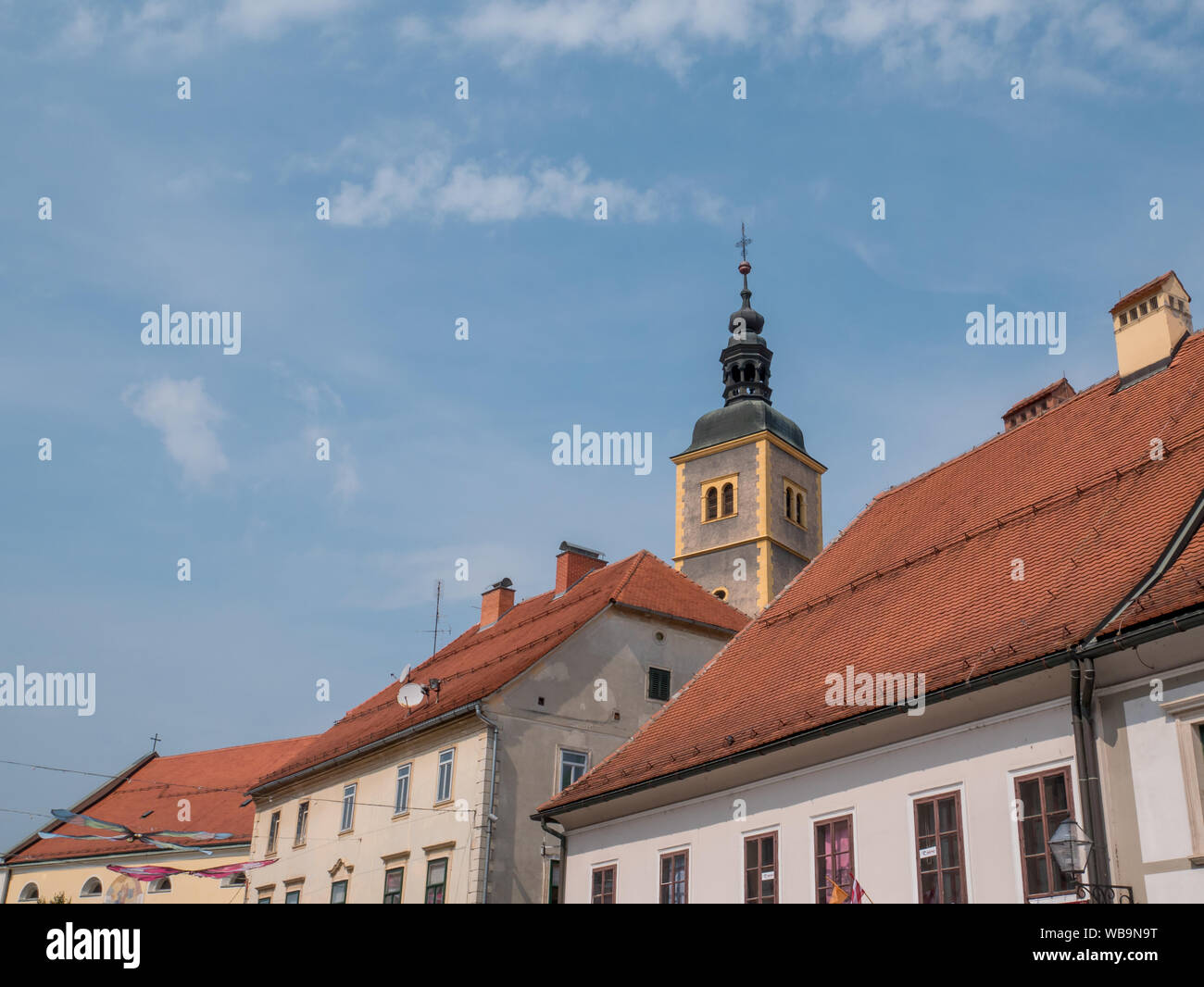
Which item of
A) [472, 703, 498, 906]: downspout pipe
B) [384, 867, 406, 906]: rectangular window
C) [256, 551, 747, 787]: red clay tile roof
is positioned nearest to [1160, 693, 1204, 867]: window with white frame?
[472, 703, 498, 906]: downspout pipe

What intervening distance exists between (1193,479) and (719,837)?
9.26 metres

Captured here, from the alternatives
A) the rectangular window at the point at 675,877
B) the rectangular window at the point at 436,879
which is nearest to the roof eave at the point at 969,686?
the rectangular window at the point at 675,877

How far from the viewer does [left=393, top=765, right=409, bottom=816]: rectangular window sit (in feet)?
99.9

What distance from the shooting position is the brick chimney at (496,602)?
39844 millimetres

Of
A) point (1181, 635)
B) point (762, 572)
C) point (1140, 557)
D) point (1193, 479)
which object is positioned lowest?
point (1181, 635)

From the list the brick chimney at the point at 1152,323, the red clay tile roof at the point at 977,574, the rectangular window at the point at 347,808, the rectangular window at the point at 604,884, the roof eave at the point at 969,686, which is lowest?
the rectangular window at the point at 604,884

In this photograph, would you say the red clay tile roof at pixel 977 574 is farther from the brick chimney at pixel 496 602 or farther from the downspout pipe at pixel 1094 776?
the brick chimney at pixel 496 602

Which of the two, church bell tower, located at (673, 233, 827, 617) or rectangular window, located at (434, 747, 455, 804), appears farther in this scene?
church bell tower, located at (673, 233, 827, 617)

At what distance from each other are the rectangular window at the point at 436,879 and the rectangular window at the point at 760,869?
1027 centimetres

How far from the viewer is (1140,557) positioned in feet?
49.8

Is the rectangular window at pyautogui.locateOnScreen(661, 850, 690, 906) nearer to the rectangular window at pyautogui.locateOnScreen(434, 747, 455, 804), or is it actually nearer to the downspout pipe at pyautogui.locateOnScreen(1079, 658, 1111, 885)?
the downspout pipe at pyautogui.locateOnScreen(1079, 658, 1111, 885)

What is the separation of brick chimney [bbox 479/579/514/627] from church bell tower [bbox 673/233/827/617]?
1553 cm
